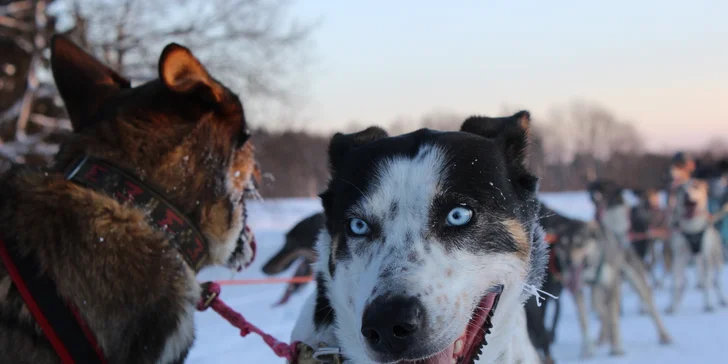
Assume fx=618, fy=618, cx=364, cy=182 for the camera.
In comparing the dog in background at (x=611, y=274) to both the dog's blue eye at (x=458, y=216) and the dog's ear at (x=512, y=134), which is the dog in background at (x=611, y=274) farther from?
the dog's blue eye at (x=458, y=216)

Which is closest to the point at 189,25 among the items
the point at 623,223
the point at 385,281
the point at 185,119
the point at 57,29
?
the point at 57,29

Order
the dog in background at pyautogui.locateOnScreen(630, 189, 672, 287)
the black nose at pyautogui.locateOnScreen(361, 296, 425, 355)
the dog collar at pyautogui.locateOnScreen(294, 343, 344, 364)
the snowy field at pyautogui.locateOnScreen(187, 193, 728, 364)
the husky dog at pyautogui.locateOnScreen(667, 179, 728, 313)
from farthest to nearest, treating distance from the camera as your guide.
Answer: the dog in background at pyautogui.locateOnScreen(630, 189, 672, 287) → the husky dog at pyautogui.locateOnScreen(667, 179, 728, 313) → the snowy field at pyautogui.locateOnScreen(187, 193, 728, 364) → the dog collar at pyautogui.locateOnScreen(294, 343, 344, 364) → the black nose at pyautogui.locateOnScreen(361, 296, 425, 355)

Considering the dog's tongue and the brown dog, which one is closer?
the dog's tongue

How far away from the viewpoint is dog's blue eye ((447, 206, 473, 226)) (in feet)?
6.75

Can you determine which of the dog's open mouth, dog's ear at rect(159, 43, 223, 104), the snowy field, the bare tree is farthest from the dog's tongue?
the bare tree

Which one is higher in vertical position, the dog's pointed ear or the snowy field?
the dog's pointed ear

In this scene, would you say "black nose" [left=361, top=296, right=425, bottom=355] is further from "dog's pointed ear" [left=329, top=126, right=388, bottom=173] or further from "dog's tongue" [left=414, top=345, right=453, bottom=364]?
"dog's pointed ear" [left=329, top=126, right=388, bottom=173]

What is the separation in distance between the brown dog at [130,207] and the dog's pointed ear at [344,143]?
0.45 meters

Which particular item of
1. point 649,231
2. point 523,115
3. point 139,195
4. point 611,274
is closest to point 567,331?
point 611,274

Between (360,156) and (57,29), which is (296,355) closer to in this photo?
(360,156)

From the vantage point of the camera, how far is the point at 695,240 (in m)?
11.2

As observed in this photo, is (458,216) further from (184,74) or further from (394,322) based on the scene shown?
(184,74)

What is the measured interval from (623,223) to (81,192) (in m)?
8.65

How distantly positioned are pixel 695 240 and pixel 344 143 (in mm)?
10627
